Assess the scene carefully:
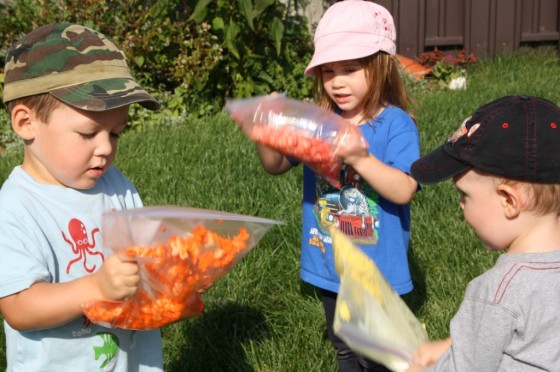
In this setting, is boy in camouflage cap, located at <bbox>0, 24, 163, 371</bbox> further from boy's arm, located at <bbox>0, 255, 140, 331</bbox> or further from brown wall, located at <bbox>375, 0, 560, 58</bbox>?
brown wall, located at <bbox>375, 0, 560, 58</bbox>

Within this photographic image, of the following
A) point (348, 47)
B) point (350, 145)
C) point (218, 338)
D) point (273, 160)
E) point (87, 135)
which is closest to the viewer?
point (87, 135)

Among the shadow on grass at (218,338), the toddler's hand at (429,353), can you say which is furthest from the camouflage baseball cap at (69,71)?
the shadow on grass at (218,338)

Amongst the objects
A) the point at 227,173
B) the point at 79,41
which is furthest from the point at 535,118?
the point at 227,173

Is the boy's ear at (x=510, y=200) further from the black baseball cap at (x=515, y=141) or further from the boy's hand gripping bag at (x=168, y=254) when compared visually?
the boy's hand gripping bag at (x=168, y=254)

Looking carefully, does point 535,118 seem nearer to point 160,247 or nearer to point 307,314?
point 160,247

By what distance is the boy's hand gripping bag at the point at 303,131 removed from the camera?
2.25 metres

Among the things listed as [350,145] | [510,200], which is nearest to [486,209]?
[510,200]

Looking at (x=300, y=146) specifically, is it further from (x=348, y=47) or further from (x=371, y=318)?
(x=371, y=318)

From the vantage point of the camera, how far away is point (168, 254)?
175 cm

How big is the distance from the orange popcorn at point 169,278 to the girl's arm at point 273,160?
0.73 meters

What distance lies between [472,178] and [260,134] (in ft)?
2.69

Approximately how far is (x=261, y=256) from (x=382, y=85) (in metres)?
1.29

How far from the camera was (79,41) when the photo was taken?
75.3 inches

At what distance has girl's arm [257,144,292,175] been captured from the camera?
2580 mm
